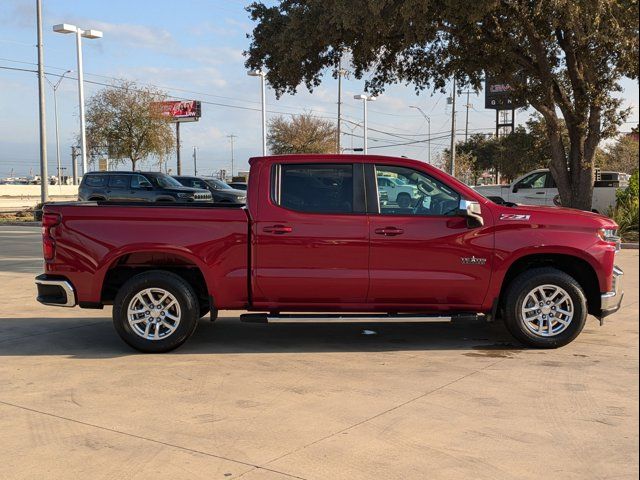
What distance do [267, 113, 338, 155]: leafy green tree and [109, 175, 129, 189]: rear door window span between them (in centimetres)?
3922

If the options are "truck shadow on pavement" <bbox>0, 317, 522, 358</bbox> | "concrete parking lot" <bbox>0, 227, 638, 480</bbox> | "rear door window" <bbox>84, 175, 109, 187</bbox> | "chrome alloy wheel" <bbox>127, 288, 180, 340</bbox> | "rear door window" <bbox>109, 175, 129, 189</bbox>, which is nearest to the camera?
"concrete parking lot" <bbox>0, 227, 638, 480</bbox>

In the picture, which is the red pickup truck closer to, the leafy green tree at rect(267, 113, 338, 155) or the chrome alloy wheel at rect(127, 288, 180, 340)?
the chrome alloy wheel at rect(127, 288, 180, 340)

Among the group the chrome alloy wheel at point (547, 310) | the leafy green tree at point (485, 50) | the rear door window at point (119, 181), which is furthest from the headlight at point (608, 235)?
the rear door window at point (119, 181)

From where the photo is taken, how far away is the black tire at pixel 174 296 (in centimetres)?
645

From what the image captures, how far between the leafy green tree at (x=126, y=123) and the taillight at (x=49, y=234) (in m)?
35.3

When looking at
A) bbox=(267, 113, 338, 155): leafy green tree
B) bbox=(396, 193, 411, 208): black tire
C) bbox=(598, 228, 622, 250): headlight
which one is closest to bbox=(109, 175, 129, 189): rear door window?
bbox=(396, 193, 411, 208): black tire

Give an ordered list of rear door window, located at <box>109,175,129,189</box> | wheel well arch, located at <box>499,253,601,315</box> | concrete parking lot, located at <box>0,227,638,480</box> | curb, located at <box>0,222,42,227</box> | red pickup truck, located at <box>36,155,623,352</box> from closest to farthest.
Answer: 1. concrete parking lot, located at <box>0,227,638,480</box>
2. red pickup truck, located at <box>36,155,623,352</box>
3. wheel well arch, located at <box>499,253,601,315</box>
4. rear door window, located at <box>109,175,129,189</box>
5. curb, located at <box>0,222,42,227</box>

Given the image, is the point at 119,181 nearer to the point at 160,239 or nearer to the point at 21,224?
the point at 21,224

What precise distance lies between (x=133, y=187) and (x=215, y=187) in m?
5.97

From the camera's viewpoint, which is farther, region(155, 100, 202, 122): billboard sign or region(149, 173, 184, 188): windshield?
region(155, 100, 202, 122): billboard sign

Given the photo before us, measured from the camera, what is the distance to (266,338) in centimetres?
733

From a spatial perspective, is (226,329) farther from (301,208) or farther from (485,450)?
(485,450)

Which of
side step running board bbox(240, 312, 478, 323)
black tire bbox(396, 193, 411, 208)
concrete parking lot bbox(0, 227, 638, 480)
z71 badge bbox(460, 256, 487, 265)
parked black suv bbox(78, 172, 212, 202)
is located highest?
parked black suv bbox(78, 172, 212, 202)

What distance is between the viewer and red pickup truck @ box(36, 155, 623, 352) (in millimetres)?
6375
